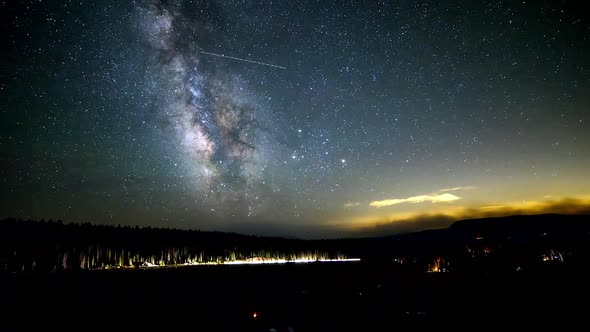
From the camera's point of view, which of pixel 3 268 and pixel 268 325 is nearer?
pixel 268 325

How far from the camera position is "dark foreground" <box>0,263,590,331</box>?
7.48 m

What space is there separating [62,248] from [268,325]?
17.9 metres

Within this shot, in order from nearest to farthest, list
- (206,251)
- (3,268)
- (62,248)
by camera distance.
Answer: (3,268)
(62,248)
(206,251)

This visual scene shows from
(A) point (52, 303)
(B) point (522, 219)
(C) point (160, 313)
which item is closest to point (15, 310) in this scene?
(A) point (52, 303)

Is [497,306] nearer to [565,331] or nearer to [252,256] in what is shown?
[565,331]

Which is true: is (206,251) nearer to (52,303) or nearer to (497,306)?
(52,303)

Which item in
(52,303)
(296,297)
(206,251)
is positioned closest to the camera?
(52,303)

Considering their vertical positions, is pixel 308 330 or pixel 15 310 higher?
pixel 15 310

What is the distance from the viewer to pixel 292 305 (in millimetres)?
9219

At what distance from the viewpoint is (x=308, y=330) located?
732 cm

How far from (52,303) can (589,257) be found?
2420 cm

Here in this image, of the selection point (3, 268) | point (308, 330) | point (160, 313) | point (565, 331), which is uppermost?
point (3, 268)

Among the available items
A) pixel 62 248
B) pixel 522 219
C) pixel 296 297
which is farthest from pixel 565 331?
pixel 522 219

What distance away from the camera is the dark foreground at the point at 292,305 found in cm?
748
